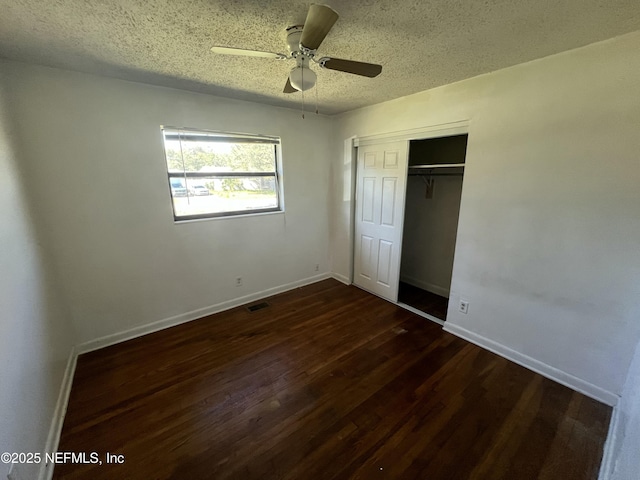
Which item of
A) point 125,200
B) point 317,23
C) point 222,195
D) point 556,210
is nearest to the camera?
point 317,23

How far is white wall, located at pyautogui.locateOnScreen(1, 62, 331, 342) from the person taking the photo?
1.99m

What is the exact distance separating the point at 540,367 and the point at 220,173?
11.6 ft

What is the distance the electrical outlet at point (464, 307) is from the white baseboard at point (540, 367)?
0.57ft

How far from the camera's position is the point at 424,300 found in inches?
132

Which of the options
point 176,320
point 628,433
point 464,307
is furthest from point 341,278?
point 628,433

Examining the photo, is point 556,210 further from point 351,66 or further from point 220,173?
point 220,173

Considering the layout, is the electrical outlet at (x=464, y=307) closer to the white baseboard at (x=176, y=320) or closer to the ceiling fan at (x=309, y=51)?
the white baseboard at (x=176, y=320)

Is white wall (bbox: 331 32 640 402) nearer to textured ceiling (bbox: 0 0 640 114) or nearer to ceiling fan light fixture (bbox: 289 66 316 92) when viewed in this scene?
textured ceiling (bbox: 0 0 640 114)

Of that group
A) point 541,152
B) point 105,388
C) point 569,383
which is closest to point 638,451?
point 569,383

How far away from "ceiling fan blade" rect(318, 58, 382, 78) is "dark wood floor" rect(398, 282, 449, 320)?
2563mm

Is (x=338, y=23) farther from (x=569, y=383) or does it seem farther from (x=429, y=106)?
(x=569, y=383)

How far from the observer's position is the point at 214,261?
9.70 feet

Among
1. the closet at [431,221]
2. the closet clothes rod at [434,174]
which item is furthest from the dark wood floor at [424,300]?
the closet clothes rod at [434,174]

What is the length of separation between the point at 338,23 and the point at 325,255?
294 centimetres
